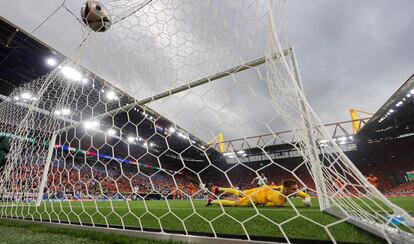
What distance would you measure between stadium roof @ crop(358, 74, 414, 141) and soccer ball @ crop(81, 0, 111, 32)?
12.7m

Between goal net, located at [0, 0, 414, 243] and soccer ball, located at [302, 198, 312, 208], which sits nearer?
goal net, located at [0, 0, 414, 243]

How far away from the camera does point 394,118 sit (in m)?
14.2

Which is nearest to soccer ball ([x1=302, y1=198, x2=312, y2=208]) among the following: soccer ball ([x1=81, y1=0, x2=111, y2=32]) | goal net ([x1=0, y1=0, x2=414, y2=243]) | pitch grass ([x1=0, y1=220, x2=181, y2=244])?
goal net ([x1=0, y1=0, x2=414, y2=243])

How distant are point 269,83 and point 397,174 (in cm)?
2195

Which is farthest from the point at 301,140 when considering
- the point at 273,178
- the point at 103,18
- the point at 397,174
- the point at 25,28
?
the point at 397,174

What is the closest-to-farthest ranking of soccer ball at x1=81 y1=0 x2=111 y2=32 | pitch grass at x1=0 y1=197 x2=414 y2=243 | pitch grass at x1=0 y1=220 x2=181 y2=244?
pitch grass at x1=0 y1=197 x2=414 y2=243 → pitch grass at x1=0 y1=220 x2=181 y2=244 → soccer ball at x1=81 y1=0 x2=111 y2=32

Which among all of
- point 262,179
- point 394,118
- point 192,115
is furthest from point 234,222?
point 394,118

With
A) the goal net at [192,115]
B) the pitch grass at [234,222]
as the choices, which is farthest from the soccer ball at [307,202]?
the pitch grass at [234,222]

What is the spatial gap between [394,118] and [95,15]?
60.5 feet

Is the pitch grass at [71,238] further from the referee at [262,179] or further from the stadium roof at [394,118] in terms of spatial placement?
the stadium roof at [394,118]

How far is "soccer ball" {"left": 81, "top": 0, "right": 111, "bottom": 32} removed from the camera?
267 centimetres

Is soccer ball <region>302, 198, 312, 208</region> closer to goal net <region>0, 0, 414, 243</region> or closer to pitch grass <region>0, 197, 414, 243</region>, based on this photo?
goal net <region>0, 0, 414, 243</region>

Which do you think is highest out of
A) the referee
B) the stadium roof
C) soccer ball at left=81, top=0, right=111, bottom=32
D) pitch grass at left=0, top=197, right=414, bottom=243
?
the stadium roof

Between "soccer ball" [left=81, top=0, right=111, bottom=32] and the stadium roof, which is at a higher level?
the stadium roof
